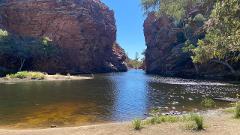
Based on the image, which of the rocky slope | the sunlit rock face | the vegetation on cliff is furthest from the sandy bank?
the sunlit rock face

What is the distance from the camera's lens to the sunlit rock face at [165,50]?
115m

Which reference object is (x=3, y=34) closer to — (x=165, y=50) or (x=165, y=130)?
(x=165, y=50)

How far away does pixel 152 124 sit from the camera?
1978cm

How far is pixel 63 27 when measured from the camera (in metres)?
139

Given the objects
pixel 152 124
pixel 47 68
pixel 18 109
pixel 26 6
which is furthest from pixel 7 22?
pixel 152 124

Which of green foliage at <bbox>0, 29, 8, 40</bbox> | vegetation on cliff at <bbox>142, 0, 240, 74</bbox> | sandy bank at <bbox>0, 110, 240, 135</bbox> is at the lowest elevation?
sandy bank at <bbox>0, 110, 240, 135</bbox>

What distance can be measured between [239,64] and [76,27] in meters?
68.6

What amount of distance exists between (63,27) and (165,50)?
41237 mm

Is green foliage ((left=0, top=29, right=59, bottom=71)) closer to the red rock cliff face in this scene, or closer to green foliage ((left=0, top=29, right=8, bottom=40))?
green foliage ((left=0, top=29, right=8, bottom=40))

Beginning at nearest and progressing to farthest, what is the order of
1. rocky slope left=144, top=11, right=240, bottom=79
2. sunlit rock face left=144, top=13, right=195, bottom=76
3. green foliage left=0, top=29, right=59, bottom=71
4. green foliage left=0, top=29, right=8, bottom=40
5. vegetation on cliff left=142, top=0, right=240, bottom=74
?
vegetation on cliff left=142, top=0, right=240, bottom=74 → green foliage left=0, top=29, right=8, bottom=40 → rocky slope left=144, top=11, right=240, bottom=79 → green foliage left=0, top=29, right=59, bottom=71 → sunlit rock face left=144, top=13, right=195, bottom=76

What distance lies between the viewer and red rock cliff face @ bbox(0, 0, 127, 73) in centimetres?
13488

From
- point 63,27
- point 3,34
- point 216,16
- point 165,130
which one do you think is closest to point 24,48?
point 3,34

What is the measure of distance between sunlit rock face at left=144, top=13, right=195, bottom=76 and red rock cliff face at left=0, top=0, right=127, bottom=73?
74.5ft

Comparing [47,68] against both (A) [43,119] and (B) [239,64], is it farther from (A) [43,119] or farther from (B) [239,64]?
(A) [43,119]
